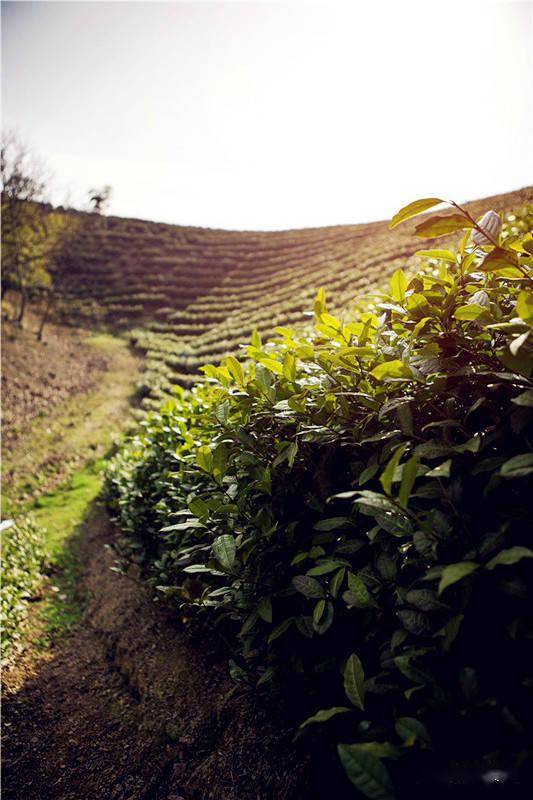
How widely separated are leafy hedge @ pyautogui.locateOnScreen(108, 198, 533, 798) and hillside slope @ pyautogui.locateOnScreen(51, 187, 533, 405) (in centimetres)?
747

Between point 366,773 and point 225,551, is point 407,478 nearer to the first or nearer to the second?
point 366,773

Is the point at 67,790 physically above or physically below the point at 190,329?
below

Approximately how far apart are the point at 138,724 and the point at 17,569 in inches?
111

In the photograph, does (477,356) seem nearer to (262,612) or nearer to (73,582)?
(262,612)

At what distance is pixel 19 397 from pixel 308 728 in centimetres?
1339

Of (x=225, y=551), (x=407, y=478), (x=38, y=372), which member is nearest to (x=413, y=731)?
(x=407, y=478)

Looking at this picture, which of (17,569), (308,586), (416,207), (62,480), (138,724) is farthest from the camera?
(62,480)

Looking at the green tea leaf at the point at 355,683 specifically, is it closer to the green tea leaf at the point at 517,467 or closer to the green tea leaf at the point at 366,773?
the green tea leaf at the point at 366,773

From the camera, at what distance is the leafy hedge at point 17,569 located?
3.60m

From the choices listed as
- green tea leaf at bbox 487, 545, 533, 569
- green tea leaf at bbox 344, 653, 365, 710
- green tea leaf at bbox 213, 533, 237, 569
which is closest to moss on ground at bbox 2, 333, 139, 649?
green tea leaf at bbox 213, 533, 237, 569

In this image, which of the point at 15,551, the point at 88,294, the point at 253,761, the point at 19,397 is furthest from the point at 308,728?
the point at 88,294

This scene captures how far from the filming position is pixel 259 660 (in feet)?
5.26

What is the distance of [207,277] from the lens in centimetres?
2630

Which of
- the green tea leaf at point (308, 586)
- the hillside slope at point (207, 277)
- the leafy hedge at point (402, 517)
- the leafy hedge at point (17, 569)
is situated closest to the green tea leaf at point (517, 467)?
the leafy hedge at point (402, 517)
